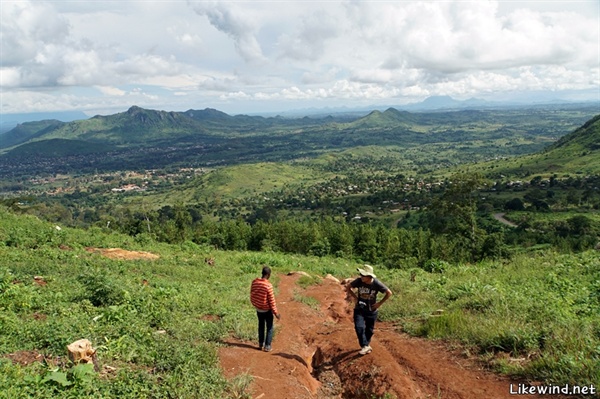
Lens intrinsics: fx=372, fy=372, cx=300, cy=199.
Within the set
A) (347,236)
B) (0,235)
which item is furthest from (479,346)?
(347,236)

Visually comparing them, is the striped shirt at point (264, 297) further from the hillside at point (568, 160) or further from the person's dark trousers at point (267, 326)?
the hillside at point (568, 160)

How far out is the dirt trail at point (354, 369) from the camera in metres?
7.09

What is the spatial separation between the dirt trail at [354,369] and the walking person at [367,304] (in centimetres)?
39

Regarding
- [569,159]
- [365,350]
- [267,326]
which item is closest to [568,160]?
[569,159]

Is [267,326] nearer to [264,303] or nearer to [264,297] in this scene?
[264,303]

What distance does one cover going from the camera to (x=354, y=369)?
8.17m

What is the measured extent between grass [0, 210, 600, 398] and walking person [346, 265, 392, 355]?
1.95m

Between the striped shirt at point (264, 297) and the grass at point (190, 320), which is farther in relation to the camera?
the striped shirt at point (264, 297)

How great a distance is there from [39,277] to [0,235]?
28.1 feet

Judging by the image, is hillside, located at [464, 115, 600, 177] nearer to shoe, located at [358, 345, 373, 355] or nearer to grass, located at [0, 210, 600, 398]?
grass, located at [0, 210, 600, 398]

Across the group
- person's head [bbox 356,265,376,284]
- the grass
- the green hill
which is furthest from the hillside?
person's head [bbox 356,265,376,284]

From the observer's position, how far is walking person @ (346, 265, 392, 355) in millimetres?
8562

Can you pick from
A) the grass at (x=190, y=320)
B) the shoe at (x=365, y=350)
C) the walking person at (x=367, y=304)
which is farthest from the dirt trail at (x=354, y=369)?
the grass at (x=190, y=320)

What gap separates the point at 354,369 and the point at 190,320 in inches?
184
